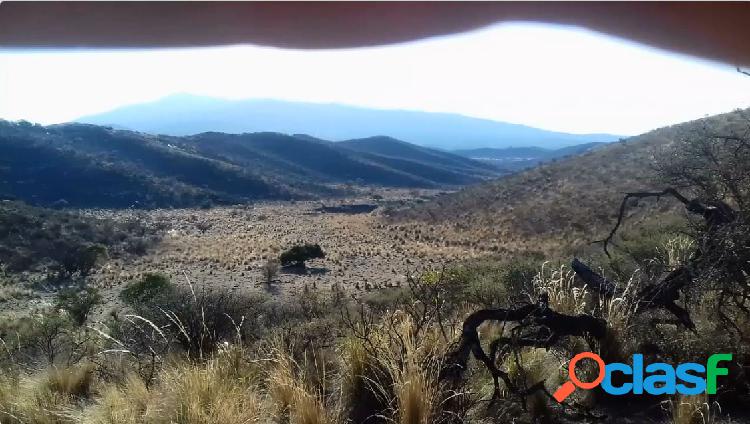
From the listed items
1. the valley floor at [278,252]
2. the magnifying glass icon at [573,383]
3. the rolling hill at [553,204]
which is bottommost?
the valley floor at [278,252]

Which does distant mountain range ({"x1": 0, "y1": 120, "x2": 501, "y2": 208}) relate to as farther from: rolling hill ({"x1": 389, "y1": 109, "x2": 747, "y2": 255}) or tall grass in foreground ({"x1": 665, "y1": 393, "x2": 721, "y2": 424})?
tall grass in foreground ({"x1": 665, "y1": 393, "x2": 721, "y2": 424})

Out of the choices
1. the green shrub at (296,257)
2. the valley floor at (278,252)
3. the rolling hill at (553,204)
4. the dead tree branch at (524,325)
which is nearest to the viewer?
the dead tree branch at (524,325)

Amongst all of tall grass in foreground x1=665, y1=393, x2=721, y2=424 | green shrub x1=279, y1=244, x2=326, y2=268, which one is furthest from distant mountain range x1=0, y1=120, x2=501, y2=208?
tall grass in foreground x1=665, y1=393, x2=721, y2=424

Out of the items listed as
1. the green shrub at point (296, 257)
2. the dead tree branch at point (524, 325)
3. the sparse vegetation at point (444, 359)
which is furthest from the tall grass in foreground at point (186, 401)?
the green shrub at point (296, 257)

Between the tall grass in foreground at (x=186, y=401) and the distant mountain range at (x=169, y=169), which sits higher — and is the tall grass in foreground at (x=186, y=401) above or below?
above

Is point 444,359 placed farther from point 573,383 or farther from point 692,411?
point 692,411

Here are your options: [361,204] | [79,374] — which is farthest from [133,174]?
[79,374]

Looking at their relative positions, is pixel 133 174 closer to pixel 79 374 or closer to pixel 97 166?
pixel 97 166

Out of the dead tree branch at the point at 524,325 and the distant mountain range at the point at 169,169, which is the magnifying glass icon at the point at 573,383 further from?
the distant mountain range at the point at 169,169
